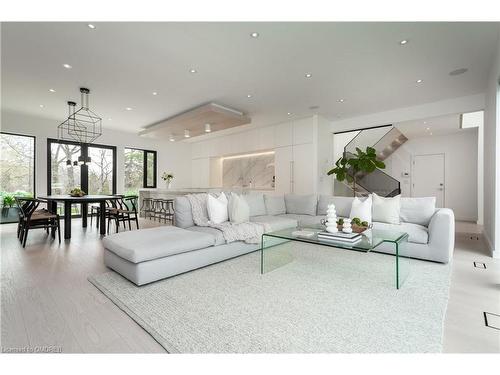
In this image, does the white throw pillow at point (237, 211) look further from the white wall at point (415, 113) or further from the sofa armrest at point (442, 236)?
the white wall at point (415, 113)

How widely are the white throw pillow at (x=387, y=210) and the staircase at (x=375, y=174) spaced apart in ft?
10.5

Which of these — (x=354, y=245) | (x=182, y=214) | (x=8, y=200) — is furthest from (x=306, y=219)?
(x=8, y=200)

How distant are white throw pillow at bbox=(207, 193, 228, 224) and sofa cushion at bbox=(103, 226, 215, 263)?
1.92 feet

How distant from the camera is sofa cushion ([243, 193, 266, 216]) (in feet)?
14.2

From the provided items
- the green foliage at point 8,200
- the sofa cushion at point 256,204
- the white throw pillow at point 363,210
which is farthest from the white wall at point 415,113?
the green foliage at point 8,200

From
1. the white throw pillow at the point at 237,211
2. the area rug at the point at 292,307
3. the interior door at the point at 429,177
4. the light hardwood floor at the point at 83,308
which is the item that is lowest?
the light hardwood floor at the point at 83,308

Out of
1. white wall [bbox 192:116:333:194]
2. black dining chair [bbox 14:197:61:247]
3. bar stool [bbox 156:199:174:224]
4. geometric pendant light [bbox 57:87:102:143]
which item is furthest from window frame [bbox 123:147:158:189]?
Result: black dining chair [bbox 14:197:61:247]

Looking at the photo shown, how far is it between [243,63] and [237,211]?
214cm

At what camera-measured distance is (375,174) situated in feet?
24.4

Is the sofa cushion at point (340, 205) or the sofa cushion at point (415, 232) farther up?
the sofa cushion at point (340, 205)

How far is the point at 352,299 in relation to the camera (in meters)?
2.01

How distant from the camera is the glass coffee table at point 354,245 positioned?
2203 mm

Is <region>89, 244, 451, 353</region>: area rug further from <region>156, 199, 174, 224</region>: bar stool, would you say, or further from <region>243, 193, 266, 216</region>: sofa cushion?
<region>156, 199, 174, 224</region>: bar stool
